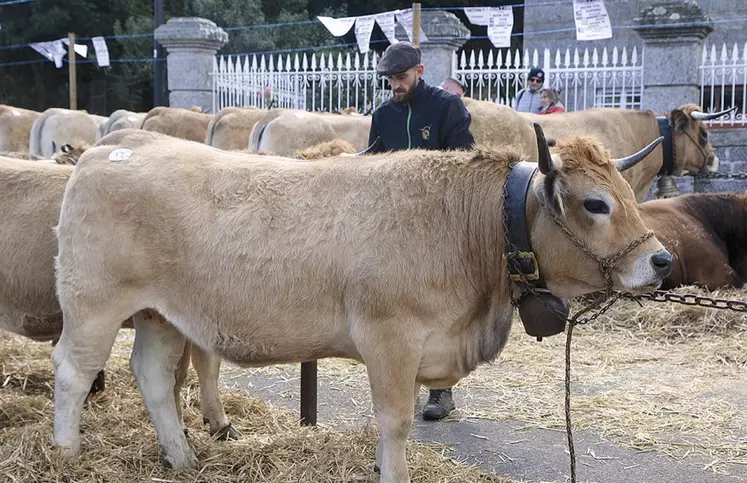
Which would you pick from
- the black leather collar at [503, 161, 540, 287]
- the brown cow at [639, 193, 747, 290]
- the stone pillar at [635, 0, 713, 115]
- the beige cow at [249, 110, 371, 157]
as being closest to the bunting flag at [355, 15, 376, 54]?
the beige cow at [249, 110, 371, 157]

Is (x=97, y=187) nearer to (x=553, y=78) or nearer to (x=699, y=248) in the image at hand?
(x=699, y=248)

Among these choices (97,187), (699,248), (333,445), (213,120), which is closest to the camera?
(97,187)

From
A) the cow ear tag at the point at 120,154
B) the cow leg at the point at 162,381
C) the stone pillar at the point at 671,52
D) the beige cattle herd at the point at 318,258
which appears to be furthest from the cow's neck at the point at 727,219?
the cow ear tag at the point at 120,154

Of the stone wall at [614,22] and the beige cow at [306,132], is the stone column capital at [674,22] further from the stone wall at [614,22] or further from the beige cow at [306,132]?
the stone wall at [614,22]

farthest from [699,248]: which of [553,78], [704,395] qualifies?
[553,78]

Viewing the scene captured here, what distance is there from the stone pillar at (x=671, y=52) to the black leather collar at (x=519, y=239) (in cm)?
970

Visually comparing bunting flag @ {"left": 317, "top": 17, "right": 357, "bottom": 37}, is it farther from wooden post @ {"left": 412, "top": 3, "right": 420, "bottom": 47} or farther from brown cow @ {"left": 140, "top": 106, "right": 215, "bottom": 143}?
wooden post @ {"left": 412, "top": 3, "right": 420, "bottom": 47}

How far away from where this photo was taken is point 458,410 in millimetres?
5680

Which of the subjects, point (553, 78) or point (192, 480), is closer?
point (192, 480)

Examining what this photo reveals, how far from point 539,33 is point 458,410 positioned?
15553 millimetres

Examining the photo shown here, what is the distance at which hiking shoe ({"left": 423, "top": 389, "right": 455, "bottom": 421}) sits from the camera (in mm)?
5449

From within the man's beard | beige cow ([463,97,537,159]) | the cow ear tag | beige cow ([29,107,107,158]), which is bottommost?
beige cow ([29,107,107,158])

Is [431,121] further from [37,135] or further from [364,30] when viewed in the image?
[37,135]

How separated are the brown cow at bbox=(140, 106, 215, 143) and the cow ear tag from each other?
346 inches
